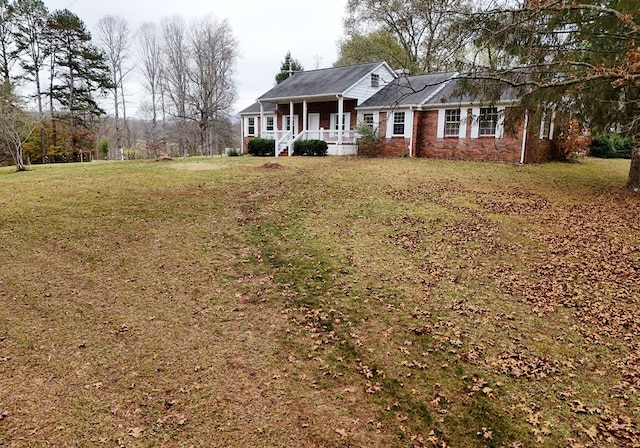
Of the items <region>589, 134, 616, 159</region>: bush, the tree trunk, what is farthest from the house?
<region>589, 134, 616, 159</region>: bush

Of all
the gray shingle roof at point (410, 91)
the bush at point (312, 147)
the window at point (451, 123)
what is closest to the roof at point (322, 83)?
the gray shingle roof at point (410, 91)

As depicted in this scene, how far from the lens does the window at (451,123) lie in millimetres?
19312

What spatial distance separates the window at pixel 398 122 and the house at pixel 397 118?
44mm

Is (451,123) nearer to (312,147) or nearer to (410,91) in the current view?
(410,91)

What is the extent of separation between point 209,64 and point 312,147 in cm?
1919

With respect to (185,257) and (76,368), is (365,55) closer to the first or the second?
(185,257)

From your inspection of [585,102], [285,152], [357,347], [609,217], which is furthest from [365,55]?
[357,347]

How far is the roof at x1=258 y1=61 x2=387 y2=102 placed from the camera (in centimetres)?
2230

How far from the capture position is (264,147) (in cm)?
2244

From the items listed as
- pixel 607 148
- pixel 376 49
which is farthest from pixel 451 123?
pixel 376 49

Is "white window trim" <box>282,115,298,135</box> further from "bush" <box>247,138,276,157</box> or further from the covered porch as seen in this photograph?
"bush" <box>247,138,276,157</box>

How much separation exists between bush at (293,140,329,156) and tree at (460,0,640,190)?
1147 cm

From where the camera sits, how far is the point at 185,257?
7.36 m

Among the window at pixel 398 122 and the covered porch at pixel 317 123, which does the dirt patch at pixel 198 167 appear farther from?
the window at pixel 398 122
